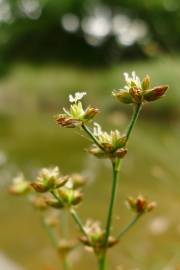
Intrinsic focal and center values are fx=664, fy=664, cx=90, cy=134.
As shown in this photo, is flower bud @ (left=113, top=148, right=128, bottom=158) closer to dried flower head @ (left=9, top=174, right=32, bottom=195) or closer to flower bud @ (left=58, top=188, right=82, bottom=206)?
flower bud @ (left=58, top=188, right=82, bottom=206)

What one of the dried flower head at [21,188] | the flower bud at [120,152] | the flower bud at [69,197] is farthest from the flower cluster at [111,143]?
the dried flower head at [21,188]

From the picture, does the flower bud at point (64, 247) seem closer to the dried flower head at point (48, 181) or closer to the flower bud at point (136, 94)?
the dried flower head at point (48, 181)

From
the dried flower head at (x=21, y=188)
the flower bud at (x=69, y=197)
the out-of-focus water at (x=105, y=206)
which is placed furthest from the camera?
the out-of-focus water at (x=105, y=206)

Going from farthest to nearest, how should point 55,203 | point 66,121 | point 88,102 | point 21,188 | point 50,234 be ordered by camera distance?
point 88,102 → point 50,234 → point 21,188 → point 55,203 → point 66,121

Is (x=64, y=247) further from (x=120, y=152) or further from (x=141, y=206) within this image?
(x=120, y=152)

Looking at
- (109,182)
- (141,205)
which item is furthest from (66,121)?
(109,182)
